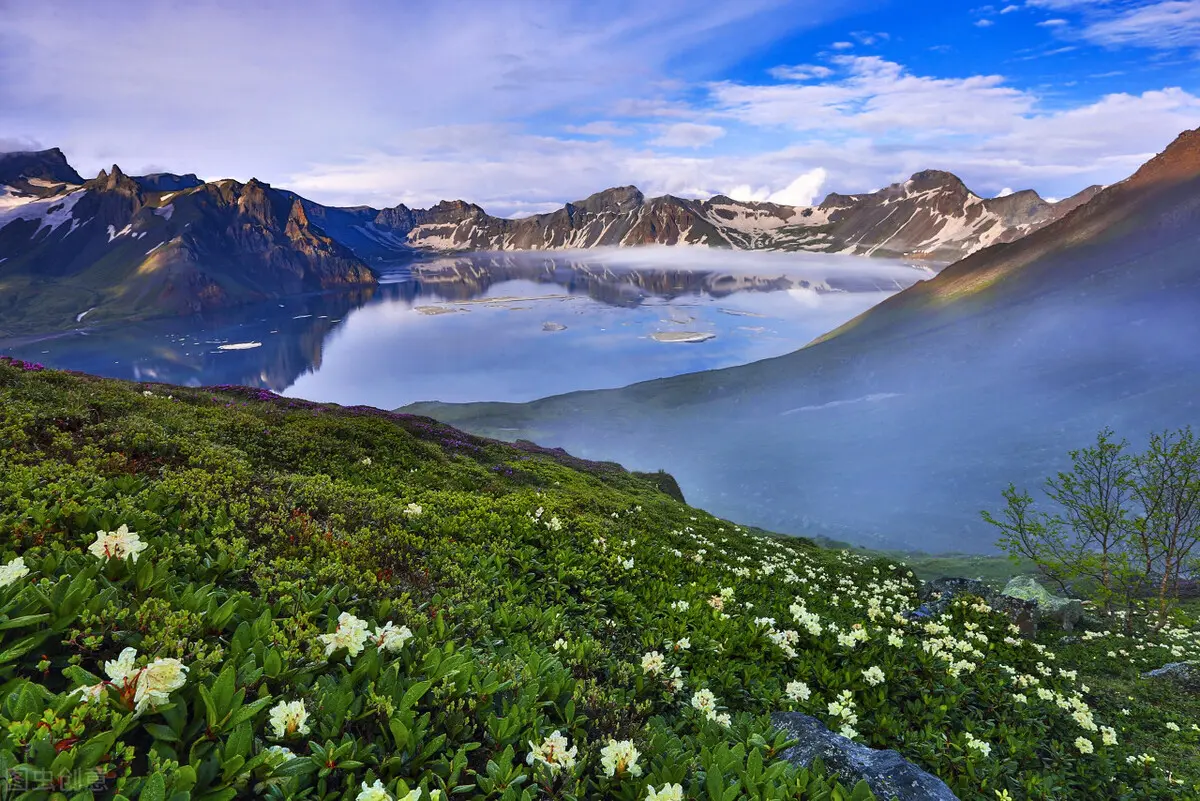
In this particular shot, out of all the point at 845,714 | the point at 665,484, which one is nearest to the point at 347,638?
the point at 845,714

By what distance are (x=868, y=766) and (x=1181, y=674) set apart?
15863 millimetres

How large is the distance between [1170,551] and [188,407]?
33.8m

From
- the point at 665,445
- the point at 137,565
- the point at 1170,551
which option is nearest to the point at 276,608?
the point at 137,565

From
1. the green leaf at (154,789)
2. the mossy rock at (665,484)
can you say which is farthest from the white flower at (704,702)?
the mossy rock at (665,484)

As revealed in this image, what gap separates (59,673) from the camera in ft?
11.9

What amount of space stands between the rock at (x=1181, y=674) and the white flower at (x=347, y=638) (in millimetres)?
19336

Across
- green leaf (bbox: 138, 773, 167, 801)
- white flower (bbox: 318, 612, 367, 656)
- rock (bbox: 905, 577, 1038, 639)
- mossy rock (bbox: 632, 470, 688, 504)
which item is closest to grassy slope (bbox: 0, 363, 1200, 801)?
green leaf (bbox: 138, 773, 167, 801)

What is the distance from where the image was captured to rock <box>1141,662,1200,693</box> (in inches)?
516

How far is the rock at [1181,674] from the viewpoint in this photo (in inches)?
516

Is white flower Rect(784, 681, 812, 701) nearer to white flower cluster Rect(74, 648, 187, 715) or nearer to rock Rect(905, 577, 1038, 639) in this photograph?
white flower cluster Rect(74, 648, 187, 715)

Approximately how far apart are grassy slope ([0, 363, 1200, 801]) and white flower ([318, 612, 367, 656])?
0.13m

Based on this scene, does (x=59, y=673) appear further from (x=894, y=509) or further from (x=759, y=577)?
(x=894, y=509)

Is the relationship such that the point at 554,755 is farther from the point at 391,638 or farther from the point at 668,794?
the point at 391,638

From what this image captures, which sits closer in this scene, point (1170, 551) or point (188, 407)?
point (188, 407)
